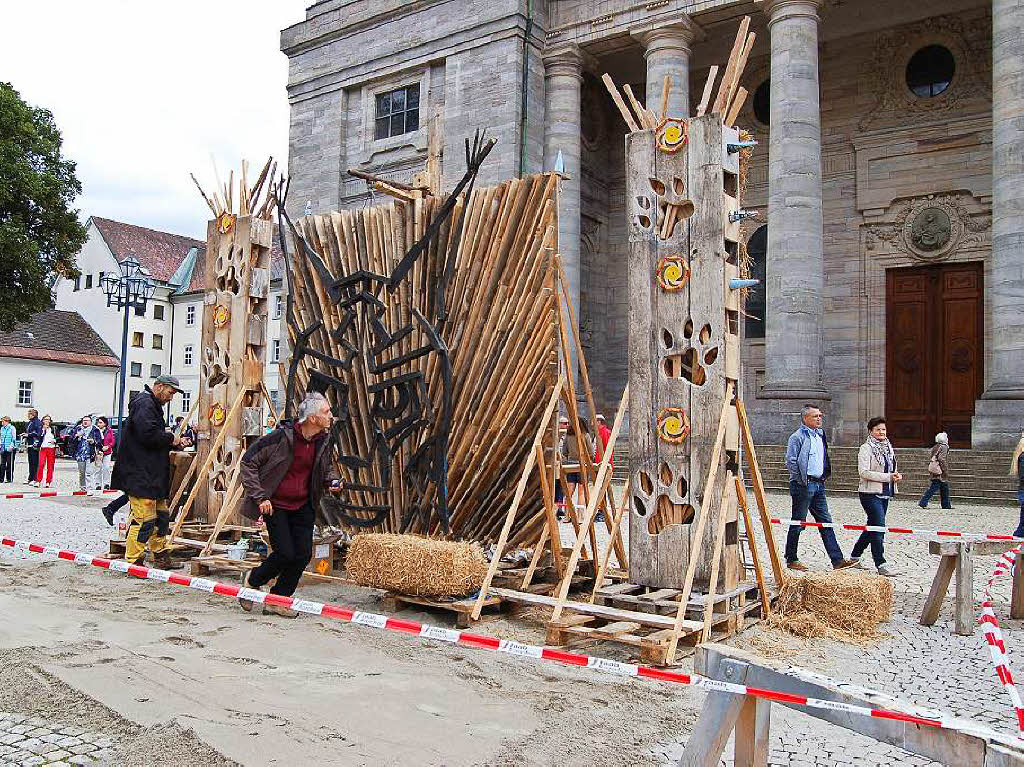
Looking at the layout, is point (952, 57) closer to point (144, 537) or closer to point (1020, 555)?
point (1020, 555)

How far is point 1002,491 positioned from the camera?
15.9 meters

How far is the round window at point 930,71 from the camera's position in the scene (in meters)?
21.8

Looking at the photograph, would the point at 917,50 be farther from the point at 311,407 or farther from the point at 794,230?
the point at 311,407

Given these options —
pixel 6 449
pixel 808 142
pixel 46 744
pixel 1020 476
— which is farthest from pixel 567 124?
pixel 46 744

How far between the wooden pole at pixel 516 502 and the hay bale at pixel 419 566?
0.14 m

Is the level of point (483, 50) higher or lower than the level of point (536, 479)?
higher

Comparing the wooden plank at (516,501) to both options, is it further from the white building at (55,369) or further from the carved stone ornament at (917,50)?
the white building at (55,369)

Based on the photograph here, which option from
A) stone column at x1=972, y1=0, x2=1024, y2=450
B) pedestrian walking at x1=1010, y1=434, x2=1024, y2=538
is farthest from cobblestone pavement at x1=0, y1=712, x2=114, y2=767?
stone column at x1=972, y1=0, x2=1024, y2=450

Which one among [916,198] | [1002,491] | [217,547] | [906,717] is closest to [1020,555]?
[906,717]

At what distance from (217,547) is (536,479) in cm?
359

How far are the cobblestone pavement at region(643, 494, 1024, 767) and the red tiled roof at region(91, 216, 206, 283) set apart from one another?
5037cm

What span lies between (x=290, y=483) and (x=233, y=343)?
374 centimetres

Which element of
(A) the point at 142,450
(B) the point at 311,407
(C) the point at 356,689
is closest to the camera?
(C) the point at 356,689

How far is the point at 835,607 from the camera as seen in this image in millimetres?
6781
